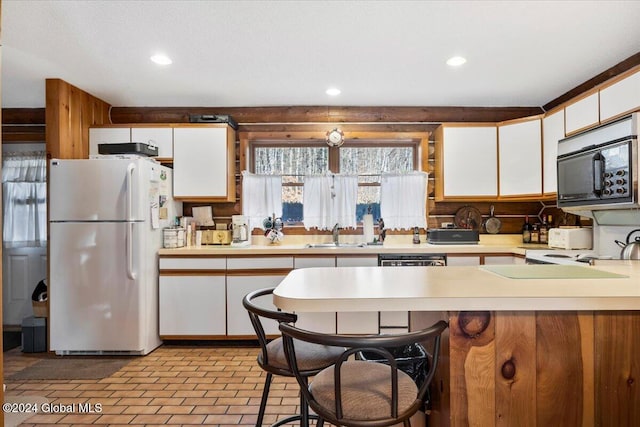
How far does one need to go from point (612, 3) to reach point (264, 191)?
3074mm

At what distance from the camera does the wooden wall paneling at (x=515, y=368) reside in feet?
4.32

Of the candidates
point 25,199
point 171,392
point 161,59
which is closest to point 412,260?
point 171,392

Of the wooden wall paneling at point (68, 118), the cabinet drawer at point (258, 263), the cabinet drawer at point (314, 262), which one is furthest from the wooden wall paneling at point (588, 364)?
the wooden wall paneling at point (68, 118)

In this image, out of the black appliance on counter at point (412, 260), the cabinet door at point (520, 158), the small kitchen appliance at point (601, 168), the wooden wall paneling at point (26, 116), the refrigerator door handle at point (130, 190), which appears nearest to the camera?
the small kitchen appliance at point (601, 168)

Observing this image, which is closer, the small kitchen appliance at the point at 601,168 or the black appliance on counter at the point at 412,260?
the small kitchen appliance at the point at 601,168

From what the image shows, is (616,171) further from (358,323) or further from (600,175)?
(358,323)

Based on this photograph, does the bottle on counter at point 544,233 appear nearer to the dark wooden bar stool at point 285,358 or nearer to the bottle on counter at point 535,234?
the bottle on counter at point 535,234

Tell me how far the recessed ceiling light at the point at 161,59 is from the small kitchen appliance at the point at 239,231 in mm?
1497

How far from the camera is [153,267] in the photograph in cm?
337

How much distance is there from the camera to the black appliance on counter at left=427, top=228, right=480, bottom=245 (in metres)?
3.68

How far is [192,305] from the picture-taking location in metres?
3.45

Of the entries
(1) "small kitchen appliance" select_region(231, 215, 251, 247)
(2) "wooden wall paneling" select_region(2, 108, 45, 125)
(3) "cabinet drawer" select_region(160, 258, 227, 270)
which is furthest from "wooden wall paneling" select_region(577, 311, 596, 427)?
(2) "wooden wall paneling" select_region(2, 108, 45, 125)

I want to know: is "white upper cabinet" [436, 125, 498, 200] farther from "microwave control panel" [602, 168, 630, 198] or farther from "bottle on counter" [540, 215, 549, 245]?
"microwave control panel" [602, 168, 630, 198]

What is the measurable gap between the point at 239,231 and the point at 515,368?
2868 mm
